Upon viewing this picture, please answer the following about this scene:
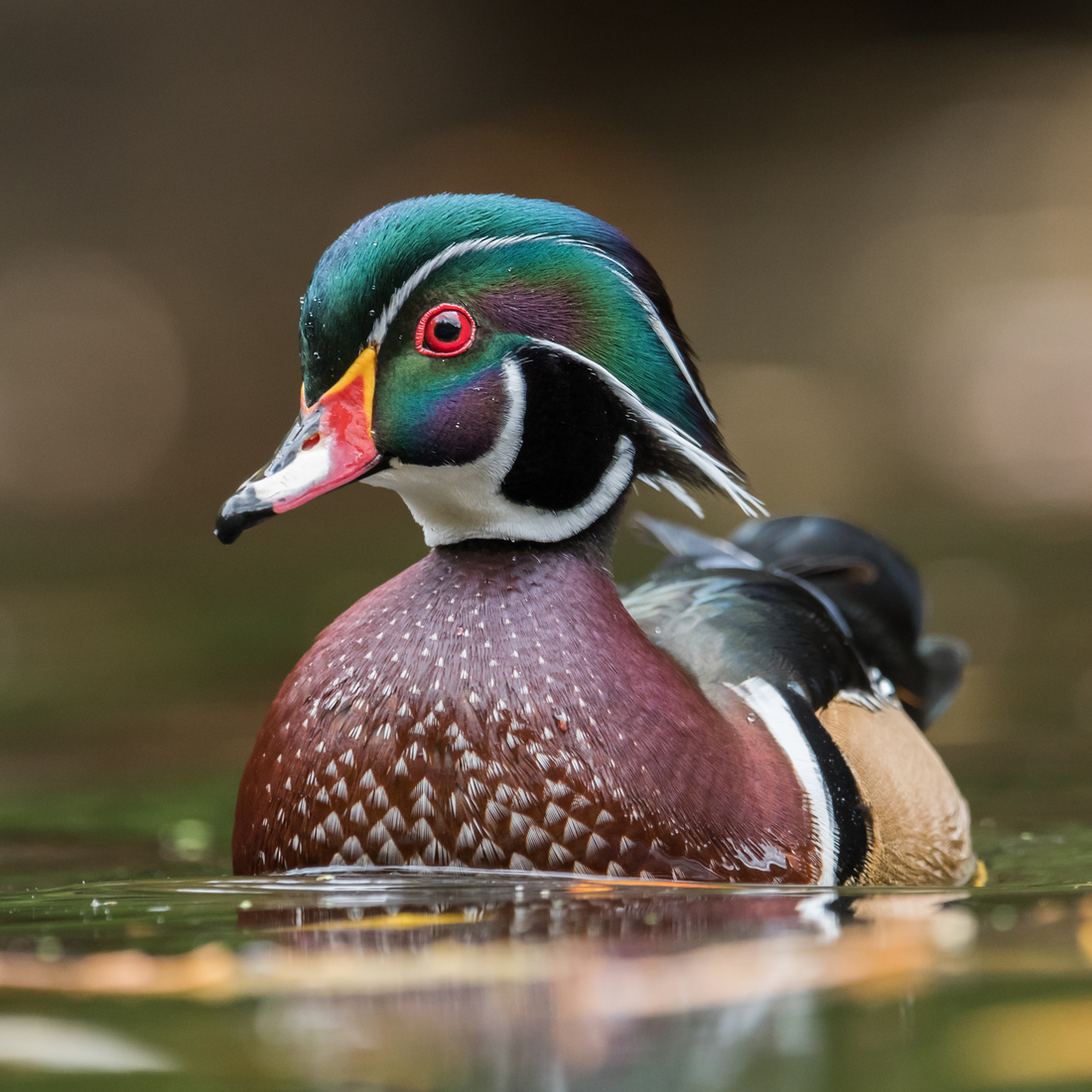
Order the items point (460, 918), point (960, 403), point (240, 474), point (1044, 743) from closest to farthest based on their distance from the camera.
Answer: point (460, 918), point (1044, 743), point (240, 474), point (960, 403)

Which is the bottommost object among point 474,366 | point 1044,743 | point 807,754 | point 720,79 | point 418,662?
point 1044,743

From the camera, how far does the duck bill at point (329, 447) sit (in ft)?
6.54

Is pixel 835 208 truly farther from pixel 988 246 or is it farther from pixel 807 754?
pixel 807 754

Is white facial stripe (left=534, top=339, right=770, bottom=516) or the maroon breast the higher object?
white facial stripe (left=534, top=339, right=770, bottom=516)

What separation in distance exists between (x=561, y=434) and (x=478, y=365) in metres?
0.15

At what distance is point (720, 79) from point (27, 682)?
897 cm

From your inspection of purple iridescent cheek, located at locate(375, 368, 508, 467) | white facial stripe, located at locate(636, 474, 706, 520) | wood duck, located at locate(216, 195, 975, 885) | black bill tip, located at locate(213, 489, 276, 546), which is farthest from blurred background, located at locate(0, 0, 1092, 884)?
black bill tip, located at locate(213, 489, 276, 546)

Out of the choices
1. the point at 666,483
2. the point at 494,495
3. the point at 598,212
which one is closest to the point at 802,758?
the point at 666,483

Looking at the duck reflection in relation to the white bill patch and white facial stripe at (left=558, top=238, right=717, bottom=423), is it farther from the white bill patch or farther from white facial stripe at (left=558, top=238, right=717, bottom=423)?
white facial stripe at (left=558, top=238, right=717, bottom=423)

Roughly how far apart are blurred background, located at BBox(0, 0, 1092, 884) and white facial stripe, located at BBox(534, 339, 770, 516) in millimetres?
4797

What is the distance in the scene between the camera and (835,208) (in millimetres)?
12625

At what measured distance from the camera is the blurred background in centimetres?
991

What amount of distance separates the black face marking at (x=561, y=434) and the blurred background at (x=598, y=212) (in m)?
4.83

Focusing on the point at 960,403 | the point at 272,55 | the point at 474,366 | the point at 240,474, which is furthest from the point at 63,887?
A: the point at 960,403
